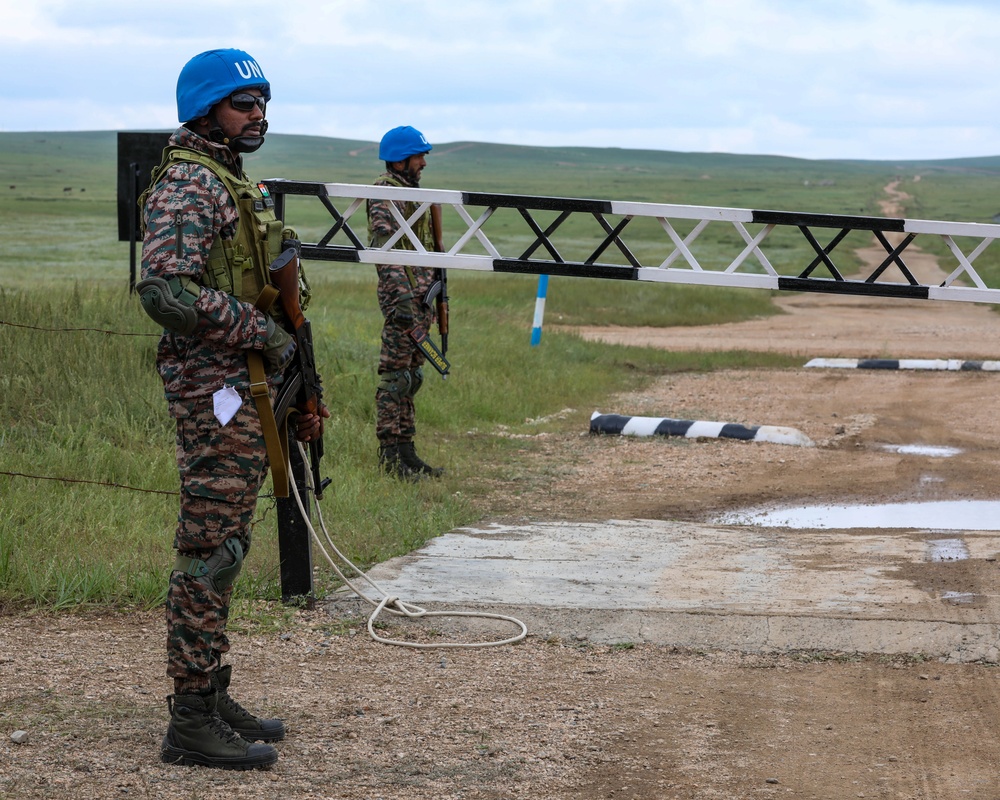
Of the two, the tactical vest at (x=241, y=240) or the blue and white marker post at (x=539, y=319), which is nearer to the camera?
the tactical vest at (x=241, y=240)

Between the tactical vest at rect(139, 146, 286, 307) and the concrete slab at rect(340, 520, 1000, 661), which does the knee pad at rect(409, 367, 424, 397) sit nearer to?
the concrete slab at rect(340, 520, 1000, 661)

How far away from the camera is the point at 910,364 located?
49.8 ft

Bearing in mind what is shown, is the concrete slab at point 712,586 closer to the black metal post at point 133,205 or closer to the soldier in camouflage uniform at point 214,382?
the soldier in camouflage uniform at point 214,382

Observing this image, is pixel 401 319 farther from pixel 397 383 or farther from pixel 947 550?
pixel 947 550

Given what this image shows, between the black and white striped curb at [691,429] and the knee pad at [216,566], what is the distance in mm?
7170

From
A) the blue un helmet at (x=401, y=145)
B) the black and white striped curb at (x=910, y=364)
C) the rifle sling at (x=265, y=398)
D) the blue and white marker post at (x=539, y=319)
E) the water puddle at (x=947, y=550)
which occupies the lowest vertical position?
the water puddle at (x=947, y=550)

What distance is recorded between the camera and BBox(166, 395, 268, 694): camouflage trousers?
387 cm

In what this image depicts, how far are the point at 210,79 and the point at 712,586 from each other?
11.2 feet

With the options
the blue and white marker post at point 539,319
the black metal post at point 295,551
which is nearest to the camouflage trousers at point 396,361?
the black metal post at point 295,551

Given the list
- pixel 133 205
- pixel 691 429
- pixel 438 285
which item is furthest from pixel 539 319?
pixel 438 285

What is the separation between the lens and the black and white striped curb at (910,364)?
14859 millimetres

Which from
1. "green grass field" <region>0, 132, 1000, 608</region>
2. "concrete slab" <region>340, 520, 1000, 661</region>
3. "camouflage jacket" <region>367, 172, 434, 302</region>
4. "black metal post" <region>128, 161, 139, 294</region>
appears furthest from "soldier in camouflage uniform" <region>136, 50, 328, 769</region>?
"black metal post" <region>128, 161, 139, 294</region>

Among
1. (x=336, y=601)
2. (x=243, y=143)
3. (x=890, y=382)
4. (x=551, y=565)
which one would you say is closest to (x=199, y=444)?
(x=243, y=143)

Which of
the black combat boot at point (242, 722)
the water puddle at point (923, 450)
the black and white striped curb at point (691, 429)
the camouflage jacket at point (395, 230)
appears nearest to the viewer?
the black combat boot at point (242, 722)
